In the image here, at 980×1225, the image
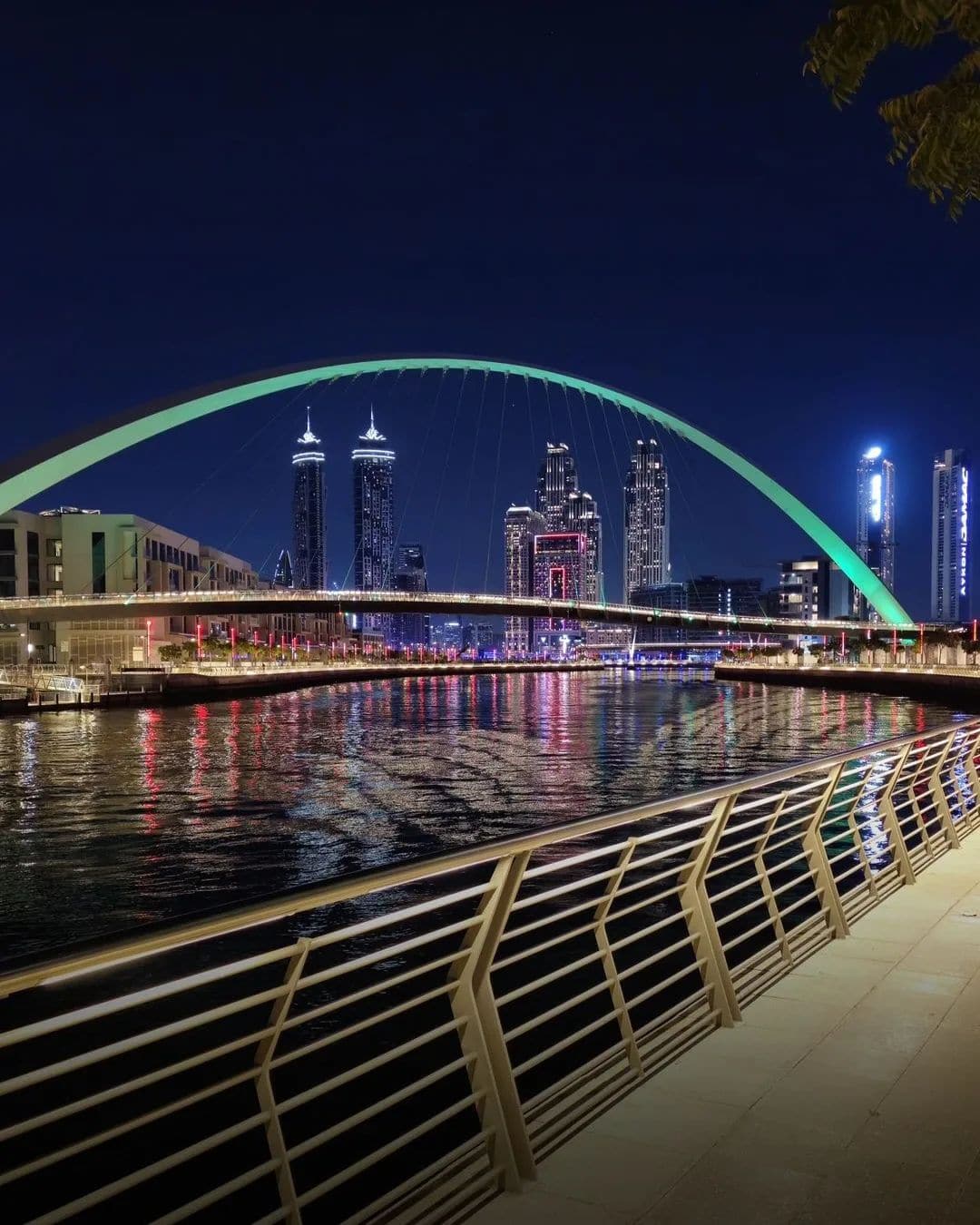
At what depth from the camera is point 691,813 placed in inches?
802

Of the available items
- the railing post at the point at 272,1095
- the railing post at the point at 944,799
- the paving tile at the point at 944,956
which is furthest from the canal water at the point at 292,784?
the railing post at the point at 272,1095

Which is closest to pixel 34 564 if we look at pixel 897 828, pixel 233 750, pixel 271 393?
pixel 271 393

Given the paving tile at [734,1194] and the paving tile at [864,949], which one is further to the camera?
the paving tile at [864,949]

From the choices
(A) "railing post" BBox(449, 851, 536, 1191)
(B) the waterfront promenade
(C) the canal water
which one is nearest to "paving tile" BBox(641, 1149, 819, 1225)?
(A) "railing post" BBox(449, 851, 536, 1191)

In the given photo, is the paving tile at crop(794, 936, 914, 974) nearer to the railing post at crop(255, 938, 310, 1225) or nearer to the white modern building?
the railing post at crop(255, 938, 310, 1225)

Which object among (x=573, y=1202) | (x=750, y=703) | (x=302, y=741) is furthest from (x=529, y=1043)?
(x=750, y=703)

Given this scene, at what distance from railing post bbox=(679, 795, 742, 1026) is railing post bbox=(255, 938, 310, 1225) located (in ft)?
8.05

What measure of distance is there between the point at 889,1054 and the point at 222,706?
5644 cm

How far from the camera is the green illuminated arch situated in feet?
184

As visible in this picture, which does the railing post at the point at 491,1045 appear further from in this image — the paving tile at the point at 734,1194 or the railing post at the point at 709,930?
the railing post at the point at 709,930

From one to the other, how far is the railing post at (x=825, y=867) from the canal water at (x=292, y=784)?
20.1 ft

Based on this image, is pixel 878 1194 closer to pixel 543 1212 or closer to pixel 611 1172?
pixel 611 1172

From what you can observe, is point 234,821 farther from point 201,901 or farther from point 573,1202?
point 573,1202

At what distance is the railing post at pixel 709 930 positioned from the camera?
5102 mm
